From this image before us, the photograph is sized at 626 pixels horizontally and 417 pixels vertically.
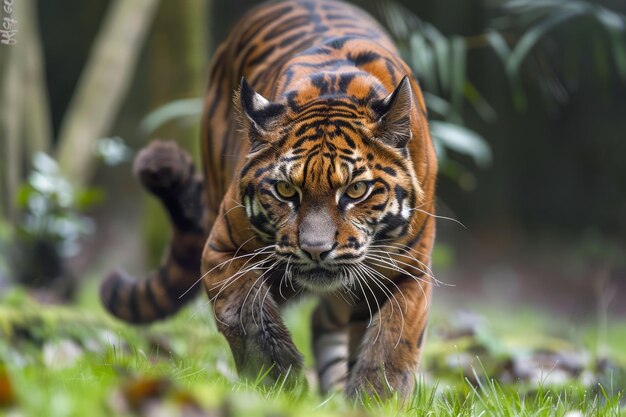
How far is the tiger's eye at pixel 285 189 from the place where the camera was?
357cm

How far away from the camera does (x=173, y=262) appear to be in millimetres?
5023

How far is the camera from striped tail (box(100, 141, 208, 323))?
470 centimetres

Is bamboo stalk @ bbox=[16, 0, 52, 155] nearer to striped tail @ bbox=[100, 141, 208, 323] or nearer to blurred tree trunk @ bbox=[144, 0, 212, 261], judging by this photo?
blurred tree trunk @ bbox=[144, 0, 212, 261]

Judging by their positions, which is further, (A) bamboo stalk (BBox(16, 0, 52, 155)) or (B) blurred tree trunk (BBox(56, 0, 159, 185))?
(A) bamboo stalk (BBox(16, 0, 52, 155))

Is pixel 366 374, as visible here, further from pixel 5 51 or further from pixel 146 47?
pixel 146 47

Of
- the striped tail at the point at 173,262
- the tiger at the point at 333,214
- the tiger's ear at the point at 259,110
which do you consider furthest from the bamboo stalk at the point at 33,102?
the tiger's ear at the point at 259,110

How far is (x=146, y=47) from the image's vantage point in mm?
13383

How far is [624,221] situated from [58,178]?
→ 7864mm

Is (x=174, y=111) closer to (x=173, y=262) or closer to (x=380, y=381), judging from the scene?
(x=173, y=262)

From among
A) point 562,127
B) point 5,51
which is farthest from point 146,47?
point 5,51

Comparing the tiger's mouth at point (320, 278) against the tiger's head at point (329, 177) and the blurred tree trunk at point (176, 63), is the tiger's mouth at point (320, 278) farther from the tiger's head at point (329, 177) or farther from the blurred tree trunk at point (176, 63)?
the blurred tree trunk at point (176, 63)

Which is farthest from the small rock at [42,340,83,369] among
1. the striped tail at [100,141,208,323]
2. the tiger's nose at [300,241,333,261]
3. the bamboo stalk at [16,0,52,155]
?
the bamboo stalk at [16,0,52,155]

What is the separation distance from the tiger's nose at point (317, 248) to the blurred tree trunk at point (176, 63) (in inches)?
146

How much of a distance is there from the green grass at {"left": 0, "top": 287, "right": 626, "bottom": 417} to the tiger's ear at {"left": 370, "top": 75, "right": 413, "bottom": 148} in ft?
3.03
